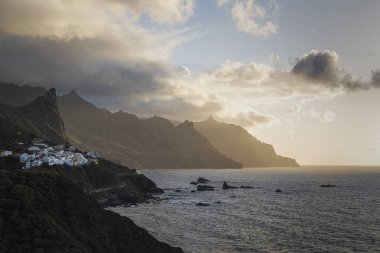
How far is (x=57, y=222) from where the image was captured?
1796 inches

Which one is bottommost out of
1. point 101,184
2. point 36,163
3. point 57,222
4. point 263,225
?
point 263,225

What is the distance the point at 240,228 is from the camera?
278 ft

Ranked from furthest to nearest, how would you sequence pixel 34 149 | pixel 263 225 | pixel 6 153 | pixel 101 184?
pixel 34 149 < pixel 101 184 < pixel 6 153 < pixel 263 225

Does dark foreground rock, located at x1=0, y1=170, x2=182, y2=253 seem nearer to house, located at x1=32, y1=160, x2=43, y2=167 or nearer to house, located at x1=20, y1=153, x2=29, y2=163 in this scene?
house, located at x1=32, y1=160, x2=43, y2=167

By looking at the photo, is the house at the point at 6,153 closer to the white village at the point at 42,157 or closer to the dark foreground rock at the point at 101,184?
the white village at the point at 42,157

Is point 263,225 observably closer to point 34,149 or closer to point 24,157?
point 24,157

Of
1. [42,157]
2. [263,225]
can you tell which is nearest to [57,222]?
[263,225]

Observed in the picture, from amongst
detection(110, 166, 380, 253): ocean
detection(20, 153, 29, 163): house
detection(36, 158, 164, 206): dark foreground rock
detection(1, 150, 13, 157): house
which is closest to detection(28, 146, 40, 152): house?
detection(1, 150, 13, 157): house

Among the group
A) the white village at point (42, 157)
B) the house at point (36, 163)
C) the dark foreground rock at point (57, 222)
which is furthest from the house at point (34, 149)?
the dark foreground rock at point (57, 222)

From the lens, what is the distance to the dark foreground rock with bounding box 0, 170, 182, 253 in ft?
132

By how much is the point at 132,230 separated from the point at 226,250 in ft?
66.8

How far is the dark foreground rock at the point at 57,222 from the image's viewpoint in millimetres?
40125

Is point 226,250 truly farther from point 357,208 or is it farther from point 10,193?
point 357,208

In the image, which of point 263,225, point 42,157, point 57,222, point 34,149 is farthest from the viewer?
point 34,149
